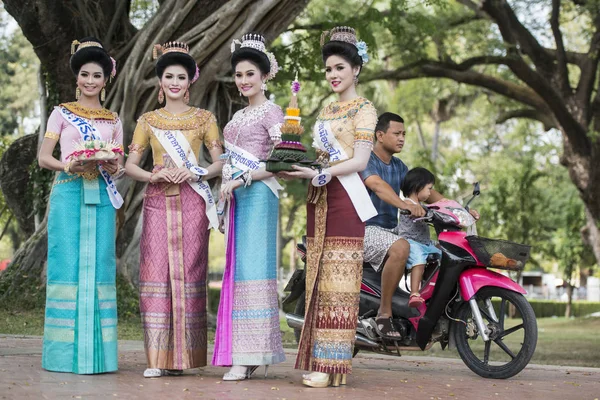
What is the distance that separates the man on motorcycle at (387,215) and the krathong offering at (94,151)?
5.21 ft

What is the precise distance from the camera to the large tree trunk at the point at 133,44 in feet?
31.6

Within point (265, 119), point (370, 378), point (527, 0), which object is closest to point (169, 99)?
point (265, 119)

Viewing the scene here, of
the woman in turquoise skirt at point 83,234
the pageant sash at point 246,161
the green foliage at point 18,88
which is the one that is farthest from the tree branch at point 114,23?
the green foliage at point 18,88

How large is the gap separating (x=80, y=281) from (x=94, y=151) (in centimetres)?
80

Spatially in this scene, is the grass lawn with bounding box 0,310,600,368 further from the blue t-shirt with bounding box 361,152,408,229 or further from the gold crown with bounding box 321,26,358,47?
the gold crown with bounding box 321,26,358,47

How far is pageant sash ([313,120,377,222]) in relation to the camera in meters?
5.11

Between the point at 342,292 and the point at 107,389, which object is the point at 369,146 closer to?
the point at 342,292

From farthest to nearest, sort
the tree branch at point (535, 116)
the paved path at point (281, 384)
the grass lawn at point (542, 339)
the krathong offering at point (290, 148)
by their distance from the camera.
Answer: the tree branch at point (535, 116) → the grass lawn at point (542, 339) → the krathong offering at point (290, 148) → the paved path at point (281, 384)

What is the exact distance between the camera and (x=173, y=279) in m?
5.36

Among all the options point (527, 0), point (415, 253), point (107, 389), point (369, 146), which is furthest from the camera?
point (527, 0)

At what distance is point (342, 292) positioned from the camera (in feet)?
16.8

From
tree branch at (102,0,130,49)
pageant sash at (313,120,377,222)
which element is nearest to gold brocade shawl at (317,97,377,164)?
pageant sash at (313,120,377,222)

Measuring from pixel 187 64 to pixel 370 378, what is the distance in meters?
2.29

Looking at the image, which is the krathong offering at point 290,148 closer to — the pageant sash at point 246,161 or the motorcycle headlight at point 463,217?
the pageant sash at point 246,161
